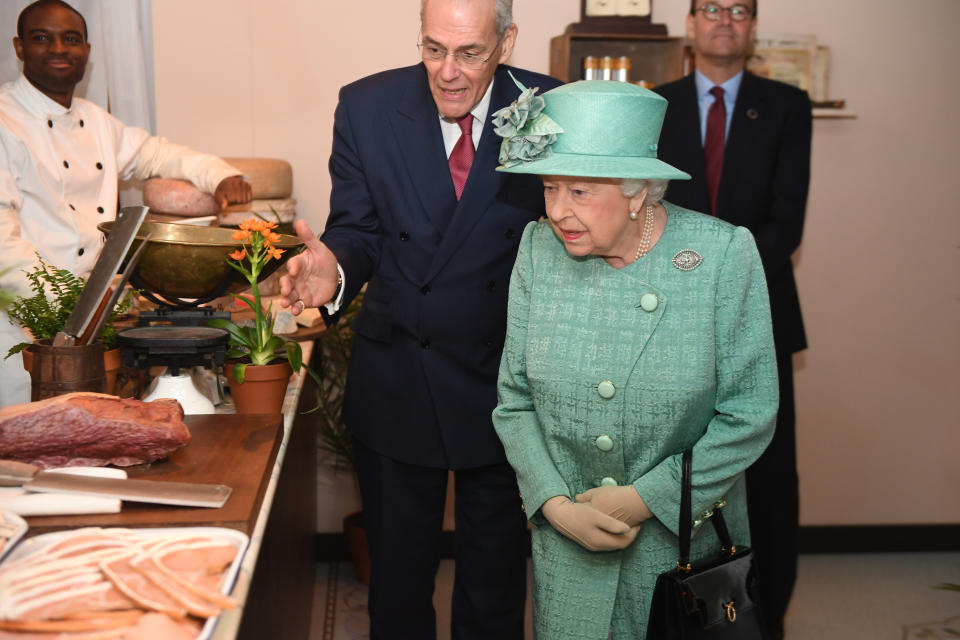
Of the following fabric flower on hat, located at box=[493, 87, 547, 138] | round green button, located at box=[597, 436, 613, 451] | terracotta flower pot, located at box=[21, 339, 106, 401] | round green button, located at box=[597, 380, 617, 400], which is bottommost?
round green button, located at box=[597, 436, 613, 451]

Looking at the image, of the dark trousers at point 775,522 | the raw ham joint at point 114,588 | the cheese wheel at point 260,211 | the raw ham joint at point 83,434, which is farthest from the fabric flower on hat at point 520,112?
the dark trousers at point 775,522

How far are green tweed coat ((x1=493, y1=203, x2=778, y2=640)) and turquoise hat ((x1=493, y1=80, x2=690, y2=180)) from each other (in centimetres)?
19

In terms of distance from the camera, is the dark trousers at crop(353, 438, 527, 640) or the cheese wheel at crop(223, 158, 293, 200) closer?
the dark trousers at crop(353, 438, 527, 640)

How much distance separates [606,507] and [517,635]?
→ 29.3 inches

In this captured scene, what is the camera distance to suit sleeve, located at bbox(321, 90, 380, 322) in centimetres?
237

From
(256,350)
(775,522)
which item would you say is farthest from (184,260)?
(775,522)

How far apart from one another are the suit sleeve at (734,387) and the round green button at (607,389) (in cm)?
18

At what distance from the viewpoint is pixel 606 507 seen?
194 centimetres

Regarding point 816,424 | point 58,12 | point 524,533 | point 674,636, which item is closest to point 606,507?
point 674,636

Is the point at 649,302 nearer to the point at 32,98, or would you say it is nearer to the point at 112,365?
the point at 112,365

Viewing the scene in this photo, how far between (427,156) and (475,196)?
0.16m

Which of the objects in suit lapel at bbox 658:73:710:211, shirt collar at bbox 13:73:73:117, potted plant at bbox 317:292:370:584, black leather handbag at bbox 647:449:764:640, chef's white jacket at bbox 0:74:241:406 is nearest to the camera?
black leather handbag at bbox 647:449:764:640

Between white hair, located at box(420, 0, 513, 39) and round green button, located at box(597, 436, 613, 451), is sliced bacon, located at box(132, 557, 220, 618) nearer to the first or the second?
round green button, located at box(597, 436, 613, 451)

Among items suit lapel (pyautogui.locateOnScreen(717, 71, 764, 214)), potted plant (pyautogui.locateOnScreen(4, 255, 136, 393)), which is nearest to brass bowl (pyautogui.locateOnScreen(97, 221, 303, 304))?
potted plant (pyautogui.locateOnScreen(4, 255, 136, 393))
